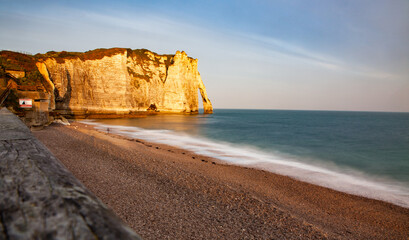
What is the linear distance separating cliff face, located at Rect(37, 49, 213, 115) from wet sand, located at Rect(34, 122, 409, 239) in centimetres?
2994

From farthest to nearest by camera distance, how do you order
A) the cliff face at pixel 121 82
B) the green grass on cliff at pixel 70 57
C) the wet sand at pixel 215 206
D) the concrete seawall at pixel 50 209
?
the cliff face at pixel 121 82 → the green grass on cliff at pixel 70 57 → the wet sand at pixel 215 206 → the concrete seawall at pixel 50 209

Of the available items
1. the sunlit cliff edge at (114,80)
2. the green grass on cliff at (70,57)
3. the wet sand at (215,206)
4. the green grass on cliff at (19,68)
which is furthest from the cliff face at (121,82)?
the wet sand at (215,206)

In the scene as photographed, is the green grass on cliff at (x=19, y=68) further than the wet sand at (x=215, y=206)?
Yes

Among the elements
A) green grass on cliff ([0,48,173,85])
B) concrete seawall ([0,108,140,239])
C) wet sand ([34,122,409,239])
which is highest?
green grass on cliff ([0,48,173,85])

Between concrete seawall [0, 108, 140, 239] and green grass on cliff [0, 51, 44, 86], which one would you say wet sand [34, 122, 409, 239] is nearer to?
concrete seawall [0, 108, 140, 239]

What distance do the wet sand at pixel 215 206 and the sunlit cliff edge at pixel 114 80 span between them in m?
17.6

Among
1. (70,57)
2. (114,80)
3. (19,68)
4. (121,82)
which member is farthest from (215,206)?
(70,57)

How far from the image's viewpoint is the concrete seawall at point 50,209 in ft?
1.69

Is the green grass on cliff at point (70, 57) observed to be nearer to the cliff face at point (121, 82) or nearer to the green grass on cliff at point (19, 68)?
the green grass on cliff at point (19, 68)

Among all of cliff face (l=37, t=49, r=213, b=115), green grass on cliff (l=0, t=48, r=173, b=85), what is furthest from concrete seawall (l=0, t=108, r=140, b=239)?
cliff face (l=37, t=49, r=213, b=115)

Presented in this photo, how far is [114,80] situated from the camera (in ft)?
141

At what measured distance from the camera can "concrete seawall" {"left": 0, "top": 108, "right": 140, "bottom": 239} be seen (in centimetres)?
51

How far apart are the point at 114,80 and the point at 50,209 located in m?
46.4

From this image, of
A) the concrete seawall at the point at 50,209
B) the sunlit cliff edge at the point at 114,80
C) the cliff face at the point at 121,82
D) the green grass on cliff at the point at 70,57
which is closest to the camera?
the concrete seawall at the point at 50,209
